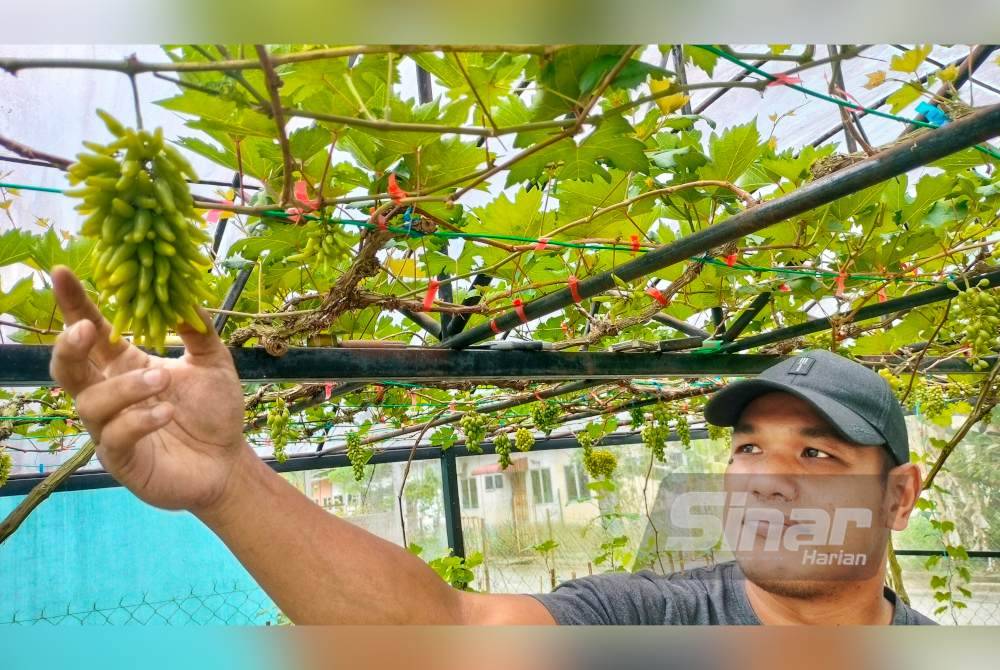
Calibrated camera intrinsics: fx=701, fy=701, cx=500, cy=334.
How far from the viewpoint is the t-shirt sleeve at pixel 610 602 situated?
1059 mm

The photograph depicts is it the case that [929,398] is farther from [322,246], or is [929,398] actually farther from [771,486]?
[322,246]

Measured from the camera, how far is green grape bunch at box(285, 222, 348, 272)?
3.52 feet

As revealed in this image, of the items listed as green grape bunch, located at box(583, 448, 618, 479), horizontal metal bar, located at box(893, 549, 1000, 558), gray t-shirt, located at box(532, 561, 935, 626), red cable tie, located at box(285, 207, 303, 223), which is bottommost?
horizontal metal bar, located at box(893, 549, 1000, 558)

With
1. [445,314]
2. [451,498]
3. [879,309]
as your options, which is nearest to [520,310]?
[445,314]

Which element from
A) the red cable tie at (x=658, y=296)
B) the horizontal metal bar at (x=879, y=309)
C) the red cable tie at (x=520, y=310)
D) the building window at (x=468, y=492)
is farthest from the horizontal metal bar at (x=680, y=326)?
the building window at (x=468, y=492)

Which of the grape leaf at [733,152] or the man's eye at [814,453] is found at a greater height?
the grape leaf at [733,152]

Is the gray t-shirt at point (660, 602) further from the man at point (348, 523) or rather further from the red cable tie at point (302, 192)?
the red cable tie at point (302, 192)

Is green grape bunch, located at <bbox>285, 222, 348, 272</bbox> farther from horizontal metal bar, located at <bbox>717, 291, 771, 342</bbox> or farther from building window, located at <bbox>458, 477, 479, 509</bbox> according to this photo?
building window, located at <bbox>458, 477, 479, 509</bbox>

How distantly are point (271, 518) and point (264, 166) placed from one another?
51cm

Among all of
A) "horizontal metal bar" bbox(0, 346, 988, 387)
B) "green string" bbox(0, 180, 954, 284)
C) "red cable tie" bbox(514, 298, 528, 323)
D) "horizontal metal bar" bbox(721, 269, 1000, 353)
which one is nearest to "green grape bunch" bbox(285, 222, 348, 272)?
"green string" bbox(0, 180, 954, 284)

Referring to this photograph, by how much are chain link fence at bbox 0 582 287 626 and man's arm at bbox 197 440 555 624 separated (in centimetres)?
295

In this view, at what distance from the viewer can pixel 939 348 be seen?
8.55ft

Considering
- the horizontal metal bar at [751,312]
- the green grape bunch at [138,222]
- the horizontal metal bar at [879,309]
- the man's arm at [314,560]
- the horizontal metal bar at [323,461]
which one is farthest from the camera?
the horizontal metal bar at [323,461]

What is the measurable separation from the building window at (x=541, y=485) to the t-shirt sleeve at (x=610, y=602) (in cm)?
407
